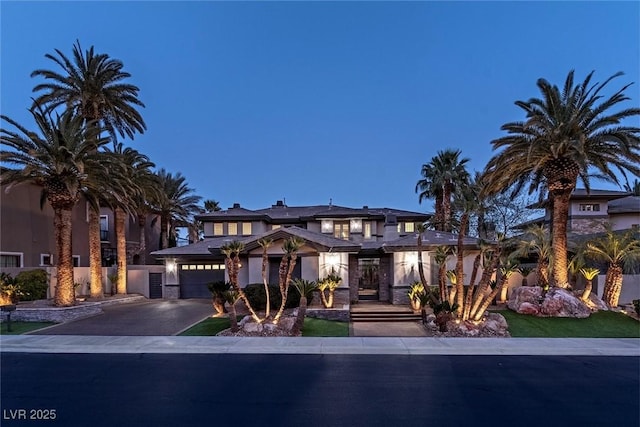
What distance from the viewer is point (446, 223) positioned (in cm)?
3734

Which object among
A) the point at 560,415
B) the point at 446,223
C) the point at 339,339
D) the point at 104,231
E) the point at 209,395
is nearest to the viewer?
the point at 560,415

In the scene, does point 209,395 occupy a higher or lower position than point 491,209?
lower

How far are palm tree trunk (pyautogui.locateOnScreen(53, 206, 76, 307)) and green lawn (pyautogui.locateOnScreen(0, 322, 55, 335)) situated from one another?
1939 millimetres

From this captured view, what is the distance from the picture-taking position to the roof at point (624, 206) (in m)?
34.7

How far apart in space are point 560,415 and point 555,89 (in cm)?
1727

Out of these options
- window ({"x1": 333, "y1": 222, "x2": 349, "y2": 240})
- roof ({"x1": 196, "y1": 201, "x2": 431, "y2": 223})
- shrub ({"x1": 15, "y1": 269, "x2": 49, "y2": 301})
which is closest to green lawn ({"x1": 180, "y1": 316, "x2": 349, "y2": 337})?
shrub ({"x1": 15, "y1": 269, "x2": 49, "y2": 301})

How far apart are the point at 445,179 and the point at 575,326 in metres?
22.5

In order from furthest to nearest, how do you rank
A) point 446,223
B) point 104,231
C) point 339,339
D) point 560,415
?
point 104,231, point 446,223, point 339,339, point 560,415

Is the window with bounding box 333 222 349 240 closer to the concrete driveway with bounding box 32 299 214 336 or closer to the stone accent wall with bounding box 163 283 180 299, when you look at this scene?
the concrete driveway with bounding box 32 299 214 336

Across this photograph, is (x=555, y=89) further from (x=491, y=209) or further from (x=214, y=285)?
(x=214, y=285)

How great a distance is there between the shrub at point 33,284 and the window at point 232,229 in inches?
515

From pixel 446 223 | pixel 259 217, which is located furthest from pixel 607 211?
pixel 259 217

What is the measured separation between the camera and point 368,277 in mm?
26781

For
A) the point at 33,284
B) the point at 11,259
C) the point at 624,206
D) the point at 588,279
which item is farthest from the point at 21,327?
the point at 624,206
